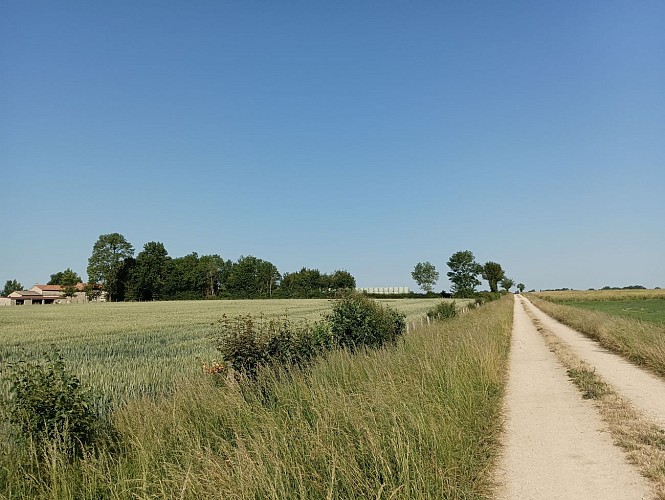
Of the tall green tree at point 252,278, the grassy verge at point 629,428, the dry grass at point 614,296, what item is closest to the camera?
the grassy verge at point 629,428

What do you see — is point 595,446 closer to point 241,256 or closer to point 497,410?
point 497,410

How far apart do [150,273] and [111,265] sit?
9632mm

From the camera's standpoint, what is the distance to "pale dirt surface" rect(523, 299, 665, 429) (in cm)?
847

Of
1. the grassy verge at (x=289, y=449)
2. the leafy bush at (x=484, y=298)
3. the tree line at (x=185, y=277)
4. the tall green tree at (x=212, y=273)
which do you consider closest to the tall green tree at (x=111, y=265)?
the tree line at (x=185, y=277)

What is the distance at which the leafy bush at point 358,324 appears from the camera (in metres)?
13.6

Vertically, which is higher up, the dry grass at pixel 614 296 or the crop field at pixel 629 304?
the dry grass at pixel 614 296

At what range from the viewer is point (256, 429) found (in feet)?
18.8

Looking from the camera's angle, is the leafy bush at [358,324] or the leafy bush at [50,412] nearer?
the leafy bush at [50,412]

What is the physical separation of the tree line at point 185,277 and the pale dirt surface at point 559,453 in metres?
90.8

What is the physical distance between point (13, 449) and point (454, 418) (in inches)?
221

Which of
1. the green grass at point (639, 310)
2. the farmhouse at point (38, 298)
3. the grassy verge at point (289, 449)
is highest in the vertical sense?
the farmhouse at point (38, 298)

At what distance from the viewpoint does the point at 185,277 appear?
13088 centimetres

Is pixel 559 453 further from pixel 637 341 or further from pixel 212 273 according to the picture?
pixel 212 273

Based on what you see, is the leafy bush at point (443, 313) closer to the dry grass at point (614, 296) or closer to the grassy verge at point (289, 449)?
the grassy verge at point (289, 449)
